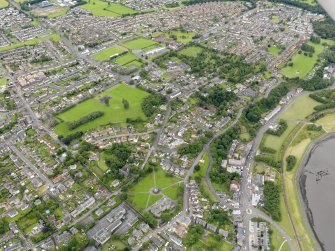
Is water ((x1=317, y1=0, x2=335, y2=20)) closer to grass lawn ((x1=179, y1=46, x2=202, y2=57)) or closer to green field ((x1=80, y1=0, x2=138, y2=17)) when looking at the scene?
grass lawn ((x1=179, y1=46, x2=202, y2=57))

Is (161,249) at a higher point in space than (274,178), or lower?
lower

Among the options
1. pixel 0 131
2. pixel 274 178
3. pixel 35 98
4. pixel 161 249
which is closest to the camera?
pixel 161 249

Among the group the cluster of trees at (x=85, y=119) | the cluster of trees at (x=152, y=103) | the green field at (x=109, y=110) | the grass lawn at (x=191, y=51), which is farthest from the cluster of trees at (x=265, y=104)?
the cluster of trees at (x=85, y=119)

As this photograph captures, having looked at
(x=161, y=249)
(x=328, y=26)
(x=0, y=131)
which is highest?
(x=328, y=26)

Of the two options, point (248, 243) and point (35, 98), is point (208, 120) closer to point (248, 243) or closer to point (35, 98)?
point (248, 243)

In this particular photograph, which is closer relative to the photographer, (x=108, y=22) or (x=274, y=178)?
(x=274, y=178)

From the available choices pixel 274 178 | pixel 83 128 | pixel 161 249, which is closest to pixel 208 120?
pixel 274 178

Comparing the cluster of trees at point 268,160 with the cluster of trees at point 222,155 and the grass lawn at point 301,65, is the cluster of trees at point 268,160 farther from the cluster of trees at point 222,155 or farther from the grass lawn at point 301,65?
the grass lawn at point 301,65

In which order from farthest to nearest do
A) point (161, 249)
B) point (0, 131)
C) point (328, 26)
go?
point (328, 26) < point (0, 131) < point (161, 249)
